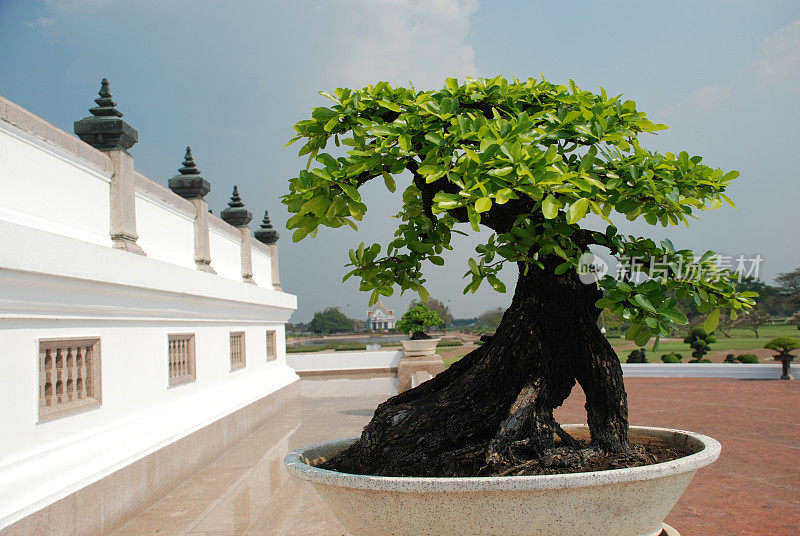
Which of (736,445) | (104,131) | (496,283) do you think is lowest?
(736,445)

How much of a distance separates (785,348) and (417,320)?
7105 millimetres

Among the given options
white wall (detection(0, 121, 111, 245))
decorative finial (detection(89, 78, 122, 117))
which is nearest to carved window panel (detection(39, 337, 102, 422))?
white wall (detection(0, 121, 111, 245))

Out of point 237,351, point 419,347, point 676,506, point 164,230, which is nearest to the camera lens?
point 676,506

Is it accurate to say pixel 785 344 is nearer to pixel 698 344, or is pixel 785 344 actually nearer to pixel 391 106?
pixel 698 344

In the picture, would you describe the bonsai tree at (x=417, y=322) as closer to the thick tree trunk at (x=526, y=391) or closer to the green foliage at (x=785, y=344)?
the green foliage at (x=785, y=344)

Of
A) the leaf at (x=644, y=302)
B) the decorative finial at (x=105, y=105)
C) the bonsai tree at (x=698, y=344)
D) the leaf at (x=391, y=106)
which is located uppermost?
the decorative finial at (x=105, y=105)

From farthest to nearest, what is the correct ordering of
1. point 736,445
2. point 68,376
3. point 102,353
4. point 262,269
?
point 262,269, point 736,445, point 102,353, point 68,376

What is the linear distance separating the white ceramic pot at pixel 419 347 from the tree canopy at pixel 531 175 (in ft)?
29.7

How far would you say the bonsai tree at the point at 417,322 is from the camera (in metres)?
12.3

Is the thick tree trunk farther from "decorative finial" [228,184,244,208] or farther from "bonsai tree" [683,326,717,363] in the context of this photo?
"bonsai tree" [683,326,717,363]

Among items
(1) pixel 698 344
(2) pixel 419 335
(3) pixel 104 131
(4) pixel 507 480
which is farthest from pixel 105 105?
(1) pixel 698 344

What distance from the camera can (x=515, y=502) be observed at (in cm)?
162

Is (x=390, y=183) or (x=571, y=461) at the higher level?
(x=390, y=183)

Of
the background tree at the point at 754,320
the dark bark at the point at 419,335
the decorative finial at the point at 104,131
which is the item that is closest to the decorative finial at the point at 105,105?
the decorative finial at the point at 104,131
